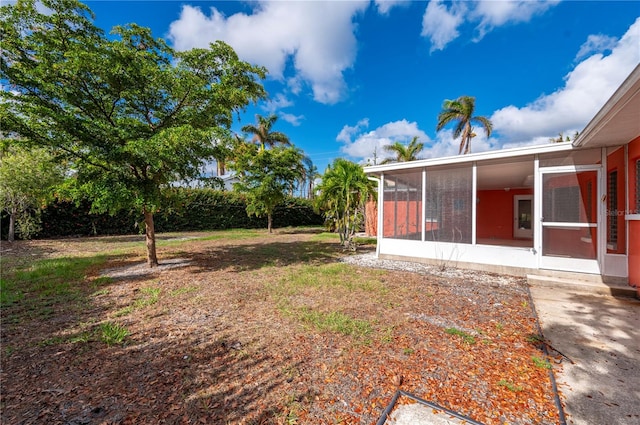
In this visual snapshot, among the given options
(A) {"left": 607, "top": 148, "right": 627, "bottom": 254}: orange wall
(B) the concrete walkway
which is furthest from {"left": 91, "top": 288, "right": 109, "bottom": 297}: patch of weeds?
(A) {"left": 607, "top": 148, "right": 627, "bottom": 254}: orange wall

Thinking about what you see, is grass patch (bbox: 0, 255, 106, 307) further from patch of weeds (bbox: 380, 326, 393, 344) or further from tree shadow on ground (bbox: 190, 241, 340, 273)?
patch of weeds (bbox: 380, 326, 393, 344)

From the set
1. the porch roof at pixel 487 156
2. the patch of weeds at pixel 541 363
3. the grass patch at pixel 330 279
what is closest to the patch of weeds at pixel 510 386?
the patch of weeds at pixel 541 363

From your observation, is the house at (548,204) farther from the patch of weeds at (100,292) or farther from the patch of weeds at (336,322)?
the patch of weeds at (100,292)

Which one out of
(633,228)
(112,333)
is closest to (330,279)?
(112,333)

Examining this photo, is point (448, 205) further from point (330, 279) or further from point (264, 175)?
point (264, 175)

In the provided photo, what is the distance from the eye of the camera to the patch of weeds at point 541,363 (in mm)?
2557

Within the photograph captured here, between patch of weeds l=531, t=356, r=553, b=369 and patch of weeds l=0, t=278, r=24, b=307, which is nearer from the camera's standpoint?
patch of weeds l=531, t=356, r=553, b=369

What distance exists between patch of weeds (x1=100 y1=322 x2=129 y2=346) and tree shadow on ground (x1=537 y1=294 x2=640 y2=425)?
4.39m

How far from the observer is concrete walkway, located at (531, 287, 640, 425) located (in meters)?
2.01

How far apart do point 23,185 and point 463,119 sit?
1029 inches

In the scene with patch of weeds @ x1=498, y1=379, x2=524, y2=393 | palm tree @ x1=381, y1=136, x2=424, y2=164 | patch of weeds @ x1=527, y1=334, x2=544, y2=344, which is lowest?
patch of weeds @ x1=498, y1=379, x2=524, y2=393

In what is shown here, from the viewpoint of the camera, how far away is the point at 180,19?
7.25m

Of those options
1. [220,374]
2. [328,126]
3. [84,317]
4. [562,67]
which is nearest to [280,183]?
[328,126]

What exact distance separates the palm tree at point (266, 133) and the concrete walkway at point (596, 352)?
2191 centimetres
